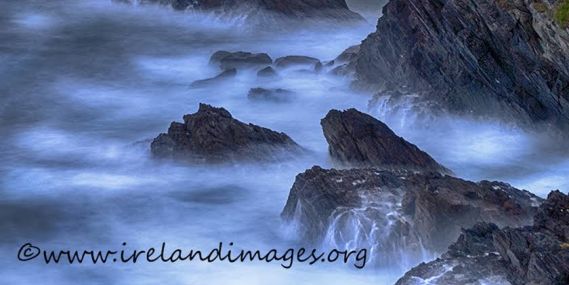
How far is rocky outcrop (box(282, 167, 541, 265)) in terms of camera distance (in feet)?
92.5

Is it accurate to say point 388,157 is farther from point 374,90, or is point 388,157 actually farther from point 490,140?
point 374,90

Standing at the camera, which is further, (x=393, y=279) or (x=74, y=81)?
(x=74, y=81)

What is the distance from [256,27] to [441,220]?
27772mm

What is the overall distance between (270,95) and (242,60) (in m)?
4.63

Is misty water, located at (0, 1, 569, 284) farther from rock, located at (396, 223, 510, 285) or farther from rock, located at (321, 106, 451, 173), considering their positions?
rock, located at (396, 223, 510, 285)

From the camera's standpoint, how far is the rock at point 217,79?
4641 cm

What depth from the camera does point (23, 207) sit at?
3350 centimetres

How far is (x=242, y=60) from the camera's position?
48.1m

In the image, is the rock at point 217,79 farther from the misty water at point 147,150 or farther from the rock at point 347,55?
the rock at point 347,55

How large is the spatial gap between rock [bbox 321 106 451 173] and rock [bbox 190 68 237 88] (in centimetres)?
1233

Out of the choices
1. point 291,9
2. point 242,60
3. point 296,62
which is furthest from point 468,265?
point 291,9

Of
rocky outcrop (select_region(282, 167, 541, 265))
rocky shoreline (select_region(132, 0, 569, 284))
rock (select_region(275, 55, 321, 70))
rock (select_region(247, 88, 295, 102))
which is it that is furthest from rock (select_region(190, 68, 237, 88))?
rocky outcrop (select_region(282, 167, 541, 265))

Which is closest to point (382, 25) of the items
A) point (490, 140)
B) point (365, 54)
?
point (365, 54)

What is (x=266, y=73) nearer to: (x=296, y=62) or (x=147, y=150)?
(x=296, y=62)
